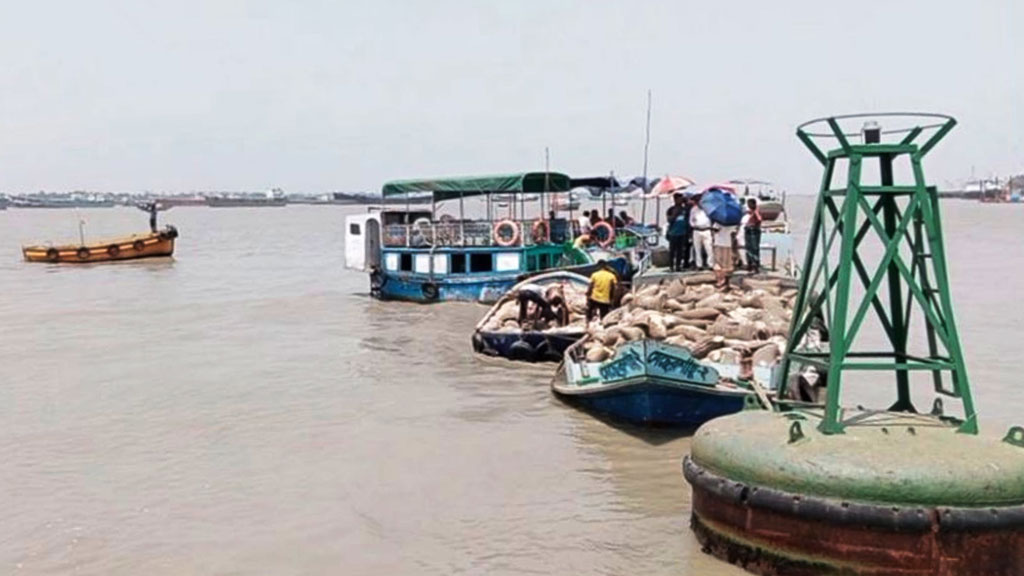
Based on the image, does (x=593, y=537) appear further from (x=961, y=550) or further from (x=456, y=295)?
(x=456, y=295)

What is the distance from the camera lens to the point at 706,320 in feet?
50.8

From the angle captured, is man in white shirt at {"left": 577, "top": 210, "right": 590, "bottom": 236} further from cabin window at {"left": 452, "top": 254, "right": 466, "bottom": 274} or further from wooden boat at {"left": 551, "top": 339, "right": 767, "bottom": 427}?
wooden boat at {"left": 551, "top": 339, "right": 767, "bottom": 427}

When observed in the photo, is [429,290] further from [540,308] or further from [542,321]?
[542,321]

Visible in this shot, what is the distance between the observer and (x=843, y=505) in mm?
7145

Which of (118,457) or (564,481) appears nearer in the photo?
(564,481)

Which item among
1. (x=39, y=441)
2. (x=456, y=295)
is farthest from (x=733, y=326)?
(x=456, y=295)

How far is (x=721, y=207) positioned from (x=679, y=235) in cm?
162

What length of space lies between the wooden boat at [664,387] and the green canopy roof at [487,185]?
1704cm

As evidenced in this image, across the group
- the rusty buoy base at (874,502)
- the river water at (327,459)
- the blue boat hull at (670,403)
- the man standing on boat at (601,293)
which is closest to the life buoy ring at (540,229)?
the river water at (327,459)

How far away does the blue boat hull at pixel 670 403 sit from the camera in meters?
12.8

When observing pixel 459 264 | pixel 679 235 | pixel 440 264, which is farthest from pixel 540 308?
pixel 440 264

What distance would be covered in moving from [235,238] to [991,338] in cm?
7826

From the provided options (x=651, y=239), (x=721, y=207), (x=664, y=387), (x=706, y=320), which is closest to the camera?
(x=664, y=387)

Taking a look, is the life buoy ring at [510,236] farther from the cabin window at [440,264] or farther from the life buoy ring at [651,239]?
the life buoy ring at [651,239]
